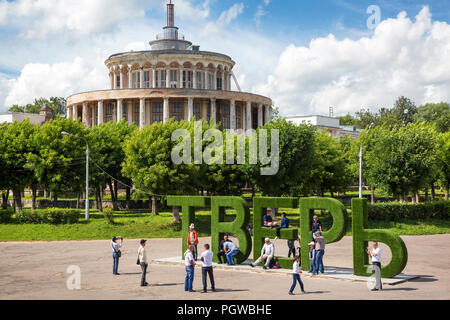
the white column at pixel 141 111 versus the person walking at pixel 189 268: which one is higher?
the white column at pixel 141 111

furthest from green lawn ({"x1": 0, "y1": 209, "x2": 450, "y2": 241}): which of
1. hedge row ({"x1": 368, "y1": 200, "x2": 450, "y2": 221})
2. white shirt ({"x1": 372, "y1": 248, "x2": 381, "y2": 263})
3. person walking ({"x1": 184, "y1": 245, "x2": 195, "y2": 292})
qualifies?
person walking ({"x1": 184, "y1": 245, "x2": 195, "y2": 292})

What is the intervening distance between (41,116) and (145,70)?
2881 centimetres

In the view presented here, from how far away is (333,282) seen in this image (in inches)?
784

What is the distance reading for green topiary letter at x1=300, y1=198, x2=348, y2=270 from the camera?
828 inches

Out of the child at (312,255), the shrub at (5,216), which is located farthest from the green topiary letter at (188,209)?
the shrub at (5,216)

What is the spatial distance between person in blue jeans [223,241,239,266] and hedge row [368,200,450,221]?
70.3 feet

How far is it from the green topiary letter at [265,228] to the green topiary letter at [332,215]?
547 millimetres

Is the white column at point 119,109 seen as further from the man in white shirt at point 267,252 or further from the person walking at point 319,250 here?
the person walking at point 319,250

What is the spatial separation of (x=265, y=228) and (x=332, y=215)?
3395 millimetres

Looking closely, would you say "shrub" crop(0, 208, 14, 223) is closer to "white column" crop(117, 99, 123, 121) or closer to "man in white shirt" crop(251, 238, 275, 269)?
"man in white shirt" crop(251, 238, 275, 269)

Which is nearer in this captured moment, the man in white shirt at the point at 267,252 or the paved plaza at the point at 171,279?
the paved plaza at the point at 171,279

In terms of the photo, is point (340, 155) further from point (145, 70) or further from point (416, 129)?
point (145, 70)

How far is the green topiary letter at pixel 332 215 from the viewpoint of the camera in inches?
828
